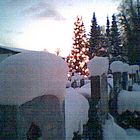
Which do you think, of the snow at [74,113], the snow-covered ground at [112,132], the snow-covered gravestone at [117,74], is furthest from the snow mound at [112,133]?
the snow-covered gravestone at [117,74]

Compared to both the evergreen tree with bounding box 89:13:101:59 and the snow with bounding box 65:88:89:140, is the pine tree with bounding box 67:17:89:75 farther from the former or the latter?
the snow with bounding box 65:88:89:140

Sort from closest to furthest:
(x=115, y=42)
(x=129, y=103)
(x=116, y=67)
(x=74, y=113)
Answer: (x=74, y=113) → (x=129, y=103) → (x=116, y=67) → (x=115, y=42)

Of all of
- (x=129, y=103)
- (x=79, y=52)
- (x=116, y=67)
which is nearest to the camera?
(x=129, y=103)

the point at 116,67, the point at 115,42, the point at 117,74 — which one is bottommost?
the point at 117,74

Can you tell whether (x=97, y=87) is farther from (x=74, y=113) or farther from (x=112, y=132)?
(x=74, y=113)

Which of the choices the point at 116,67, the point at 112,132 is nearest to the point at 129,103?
the point at 116,67

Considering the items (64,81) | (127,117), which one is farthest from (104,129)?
(64,81)

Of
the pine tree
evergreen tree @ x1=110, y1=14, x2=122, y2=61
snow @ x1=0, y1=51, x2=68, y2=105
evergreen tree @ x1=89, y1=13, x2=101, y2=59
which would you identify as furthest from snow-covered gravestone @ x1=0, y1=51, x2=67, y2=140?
evergreen tree @ x1=89, y1=13, x2=101, y2=59

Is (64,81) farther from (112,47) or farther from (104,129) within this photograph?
(112,47)

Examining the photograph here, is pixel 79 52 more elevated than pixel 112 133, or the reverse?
pixel 79 52

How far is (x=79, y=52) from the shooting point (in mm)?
40719

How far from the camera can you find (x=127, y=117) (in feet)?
31.9

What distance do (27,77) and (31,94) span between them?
17cm

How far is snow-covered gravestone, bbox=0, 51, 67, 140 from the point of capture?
9.63 feet
